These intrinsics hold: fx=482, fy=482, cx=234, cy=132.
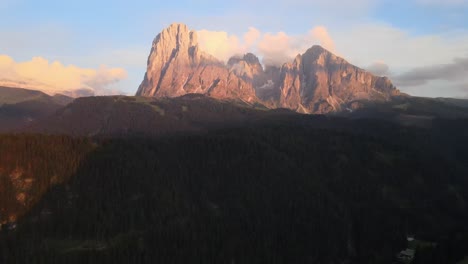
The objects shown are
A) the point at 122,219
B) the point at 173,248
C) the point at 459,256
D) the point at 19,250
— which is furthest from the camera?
the point at 122,219

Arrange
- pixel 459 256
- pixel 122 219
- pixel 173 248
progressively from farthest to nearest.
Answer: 1. pixel 122 219
2. pixel 173 248
3. pixel 459 256

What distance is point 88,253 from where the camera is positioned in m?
163

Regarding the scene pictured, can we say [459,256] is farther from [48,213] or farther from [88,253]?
[48,213]

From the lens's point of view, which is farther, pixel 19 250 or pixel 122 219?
pixel 122 219

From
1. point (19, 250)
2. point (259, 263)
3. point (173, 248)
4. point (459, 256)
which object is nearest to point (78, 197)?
point (19, 250)

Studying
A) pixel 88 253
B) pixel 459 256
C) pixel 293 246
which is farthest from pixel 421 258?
pixel 88 253

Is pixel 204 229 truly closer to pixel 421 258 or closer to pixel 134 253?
pixel 134 253

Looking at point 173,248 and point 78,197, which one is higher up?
point 78,197

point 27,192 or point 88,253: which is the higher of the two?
point 27,192

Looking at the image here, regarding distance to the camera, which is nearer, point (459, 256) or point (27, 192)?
point (459, 256)

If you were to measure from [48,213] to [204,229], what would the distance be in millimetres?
61587

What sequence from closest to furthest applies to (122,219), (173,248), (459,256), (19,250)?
1. (459,256)
2. (19,250)
3. (173,248)
4. (122,219)

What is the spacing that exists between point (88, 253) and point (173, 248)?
3132 centimetres

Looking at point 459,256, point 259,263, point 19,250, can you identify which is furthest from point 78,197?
point 459,256
